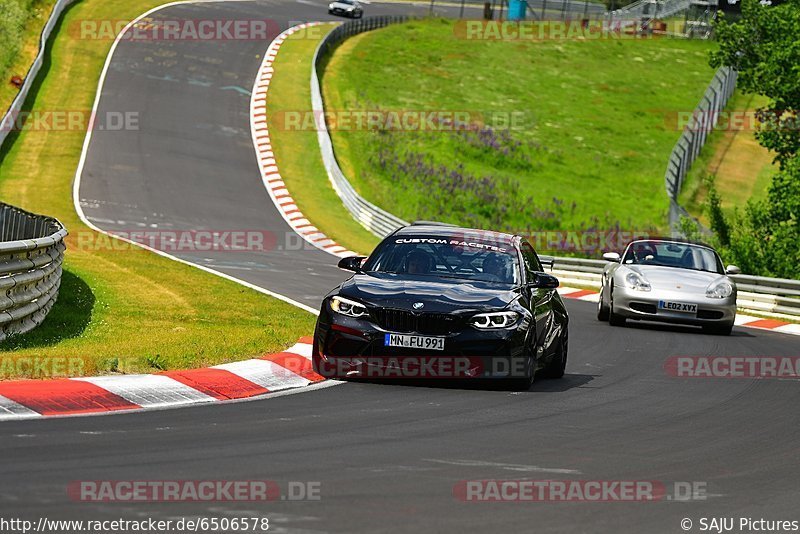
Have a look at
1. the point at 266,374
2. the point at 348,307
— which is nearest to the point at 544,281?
the point at 348,307

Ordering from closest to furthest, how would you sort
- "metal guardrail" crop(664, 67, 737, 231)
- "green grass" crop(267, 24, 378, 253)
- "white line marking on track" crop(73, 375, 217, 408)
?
"white line marking on track" crop(73, 375, 217, 408)
"green grass" crop(267, 24, 378, 253)
"metal guardrail" crop(664, 67, 737, 231)

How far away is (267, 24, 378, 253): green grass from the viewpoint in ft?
122

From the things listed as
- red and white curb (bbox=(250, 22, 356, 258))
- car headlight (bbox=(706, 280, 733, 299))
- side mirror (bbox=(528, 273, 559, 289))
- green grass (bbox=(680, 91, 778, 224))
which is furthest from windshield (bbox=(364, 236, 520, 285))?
green grass (bbox=(680, 91, 778, 224))

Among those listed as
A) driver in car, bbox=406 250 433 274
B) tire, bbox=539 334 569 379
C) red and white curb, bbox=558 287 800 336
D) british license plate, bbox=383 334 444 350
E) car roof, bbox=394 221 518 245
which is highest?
car roof, bbox=394 221 518 245

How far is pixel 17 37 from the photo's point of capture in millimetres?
51406

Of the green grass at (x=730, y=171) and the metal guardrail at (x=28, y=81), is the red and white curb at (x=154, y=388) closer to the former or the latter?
the metal guardrail at (x=28, y=81)

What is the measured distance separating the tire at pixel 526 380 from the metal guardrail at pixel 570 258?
1605cm

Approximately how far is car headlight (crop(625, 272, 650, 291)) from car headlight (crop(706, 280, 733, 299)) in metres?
0.92

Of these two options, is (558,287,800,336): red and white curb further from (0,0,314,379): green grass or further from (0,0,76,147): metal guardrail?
(0,0,76,147): metal guardrail

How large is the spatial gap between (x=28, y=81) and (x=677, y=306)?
3179 cm

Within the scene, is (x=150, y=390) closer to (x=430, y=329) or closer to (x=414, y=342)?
(x=414, y=342)

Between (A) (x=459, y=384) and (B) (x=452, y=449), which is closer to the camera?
(B) (x=452, y=449)

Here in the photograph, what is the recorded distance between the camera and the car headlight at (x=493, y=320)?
11500 millimetres

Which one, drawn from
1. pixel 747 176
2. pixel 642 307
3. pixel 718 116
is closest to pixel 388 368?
pixel 642 307
